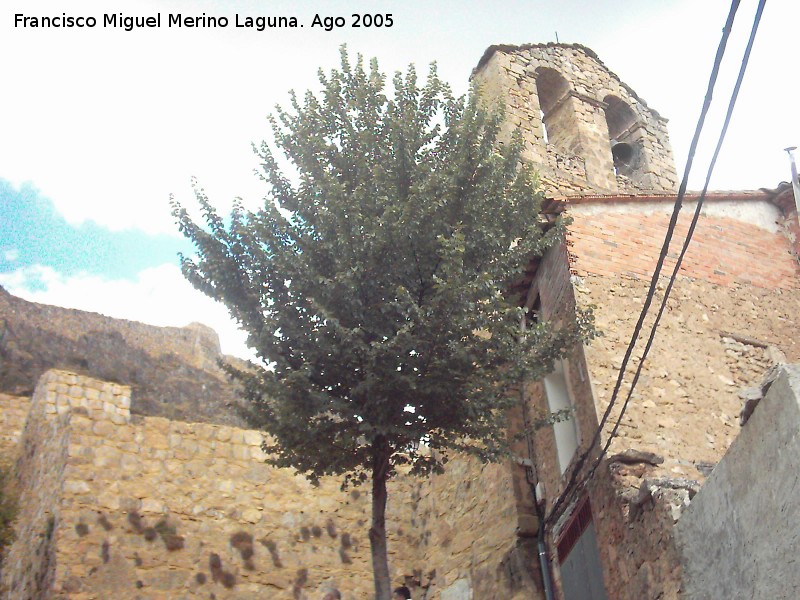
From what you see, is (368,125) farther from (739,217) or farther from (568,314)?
(739,217)

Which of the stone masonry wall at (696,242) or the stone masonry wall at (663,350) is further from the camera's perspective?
the stone masonry wall at (696,242)

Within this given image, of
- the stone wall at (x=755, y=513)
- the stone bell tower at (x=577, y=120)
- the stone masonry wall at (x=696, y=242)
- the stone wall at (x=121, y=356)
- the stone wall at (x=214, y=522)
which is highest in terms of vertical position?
the stone wall at (x=121, y=356)

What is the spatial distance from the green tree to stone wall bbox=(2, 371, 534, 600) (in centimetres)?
341

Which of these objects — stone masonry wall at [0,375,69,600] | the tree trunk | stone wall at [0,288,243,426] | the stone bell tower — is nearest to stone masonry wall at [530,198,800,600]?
the tree trunk

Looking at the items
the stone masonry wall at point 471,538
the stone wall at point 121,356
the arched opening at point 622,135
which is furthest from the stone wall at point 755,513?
the stone wall at point 121,356

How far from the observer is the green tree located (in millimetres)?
8258

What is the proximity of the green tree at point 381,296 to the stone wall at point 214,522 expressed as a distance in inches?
134

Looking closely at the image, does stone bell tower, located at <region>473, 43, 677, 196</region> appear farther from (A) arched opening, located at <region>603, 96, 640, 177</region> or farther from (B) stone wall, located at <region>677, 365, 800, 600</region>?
(B) stone wall, located at <region>677, 365, 800, 600</region>

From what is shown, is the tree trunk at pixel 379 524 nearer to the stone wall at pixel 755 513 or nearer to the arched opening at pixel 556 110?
the stone wall at pixel 755 513

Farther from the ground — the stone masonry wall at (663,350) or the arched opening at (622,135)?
the arched opening at (622,135)

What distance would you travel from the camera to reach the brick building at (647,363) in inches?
323

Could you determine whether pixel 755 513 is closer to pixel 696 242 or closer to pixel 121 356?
pixel 696 242

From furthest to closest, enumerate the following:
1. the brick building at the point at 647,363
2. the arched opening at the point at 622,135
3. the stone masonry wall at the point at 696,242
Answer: the arched opening at the point at 622,135 < the stone masonry wall at the point at 696,242 < the brick building at the point at 647,363

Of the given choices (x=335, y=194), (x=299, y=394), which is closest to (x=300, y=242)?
(x=335, y=194)
